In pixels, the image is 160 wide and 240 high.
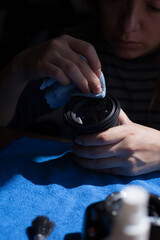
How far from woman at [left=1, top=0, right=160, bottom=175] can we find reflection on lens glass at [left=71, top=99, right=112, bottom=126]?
0.03 metres

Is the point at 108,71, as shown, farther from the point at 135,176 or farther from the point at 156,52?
the point at 135,176

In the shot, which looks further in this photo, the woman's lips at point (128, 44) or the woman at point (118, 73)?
the woman's lips at point (128, 44)

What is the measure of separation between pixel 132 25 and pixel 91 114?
290 mm

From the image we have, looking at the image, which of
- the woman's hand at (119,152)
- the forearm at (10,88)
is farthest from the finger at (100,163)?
the forearm at (10,88)

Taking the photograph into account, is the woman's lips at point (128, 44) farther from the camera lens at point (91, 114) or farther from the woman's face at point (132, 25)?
the camera lens at point (91, 114)

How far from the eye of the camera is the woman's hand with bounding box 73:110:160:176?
629 mm

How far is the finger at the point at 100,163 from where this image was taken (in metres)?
0.64

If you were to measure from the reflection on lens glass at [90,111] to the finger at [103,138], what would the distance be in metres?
0.03

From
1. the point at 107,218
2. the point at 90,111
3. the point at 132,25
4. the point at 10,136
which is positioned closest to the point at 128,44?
the point at 132,25

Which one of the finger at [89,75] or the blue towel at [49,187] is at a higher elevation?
the finger at [89,75]

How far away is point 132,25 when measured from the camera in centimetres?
81

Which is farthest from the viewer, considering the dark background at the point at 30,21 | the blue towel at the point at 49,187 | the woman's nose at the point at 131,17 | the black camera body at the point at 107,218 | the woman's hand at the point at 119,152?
the dark background at the point at 30,21

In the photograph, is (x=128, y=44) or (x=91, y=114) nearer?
(x=91, y=114)

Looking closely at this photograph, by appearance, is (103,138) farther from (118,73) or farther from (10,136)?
(118,73)
